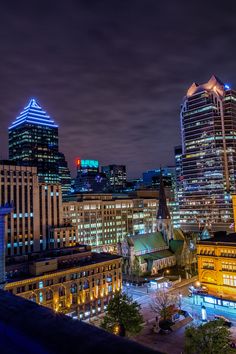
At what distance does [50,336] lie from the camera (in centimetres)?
1223

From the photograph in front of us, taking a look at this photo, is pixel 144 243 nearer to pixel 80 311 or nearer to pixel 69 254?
pixel 69 254

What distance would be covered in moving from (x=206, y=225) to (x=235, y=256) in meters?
113

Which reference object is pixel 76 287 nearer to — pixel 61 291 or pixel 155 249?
pixel 61 291

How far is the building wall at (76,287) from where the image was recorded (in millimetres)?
66750

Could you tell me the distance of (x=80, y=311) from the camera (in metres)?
74.1

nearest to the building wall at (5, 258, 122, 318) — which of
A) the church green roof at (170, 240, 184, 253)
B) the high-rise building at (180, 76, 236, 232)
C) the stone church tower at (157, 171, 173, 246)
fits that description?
the church green roof at (170, 240, 184, 253)

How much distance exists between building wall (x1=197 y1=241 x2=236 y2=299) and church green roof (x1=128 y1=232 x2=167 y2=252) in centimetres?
3146

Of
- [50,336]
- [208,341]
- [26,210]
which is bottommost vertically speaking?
[208,341]

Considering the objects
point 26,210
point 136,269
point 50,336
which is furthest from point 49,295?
point 50,336

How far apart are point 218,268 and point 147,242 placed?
40387 mm

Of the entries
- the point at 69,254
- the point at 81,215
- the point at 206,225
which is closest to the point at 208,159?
the point at 206,225

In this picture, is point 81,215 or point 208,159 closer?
point 81,215

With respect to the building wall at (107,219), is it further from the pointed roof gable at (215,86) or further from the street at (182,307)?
the pointed roof gable at (215,86)

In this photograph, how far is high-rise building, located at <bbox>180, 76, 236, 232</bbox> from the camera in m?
186
